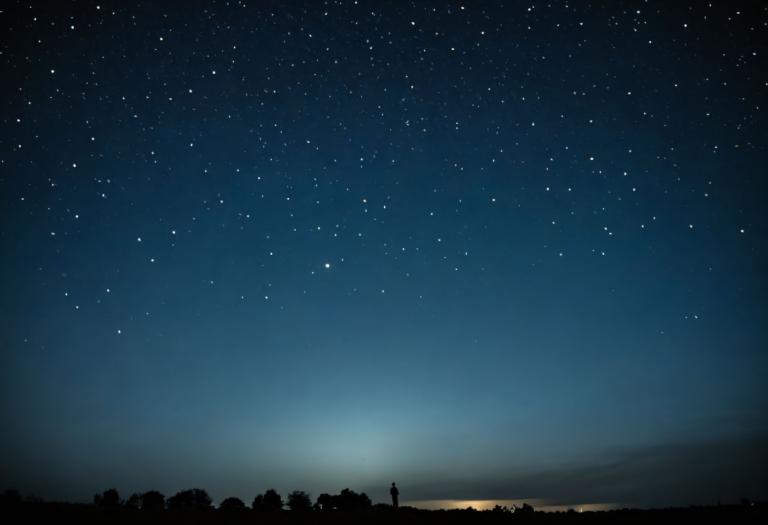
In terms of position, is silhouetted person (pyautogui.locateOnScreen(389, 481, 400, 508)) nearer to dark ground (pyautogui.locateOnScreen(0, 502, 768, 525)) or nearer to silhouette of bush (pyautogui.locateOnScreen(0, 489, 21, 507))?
dark ground (pyautogui.locateOnScreen(0, 502, 768, 525))

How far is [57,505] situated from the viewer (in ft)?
66.7

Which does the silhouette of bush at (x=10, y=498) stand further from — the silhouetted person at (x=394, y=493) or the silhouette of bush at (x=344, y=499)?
the silhouette of bush at (x=344, y=499)

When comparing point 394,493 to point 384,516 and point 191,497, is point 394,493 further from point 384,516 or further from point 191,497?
point 191,497

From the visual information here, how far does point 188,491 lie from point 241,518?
94.7 feet

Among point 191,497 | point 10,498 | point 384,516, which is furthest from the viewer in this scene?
point 191,497

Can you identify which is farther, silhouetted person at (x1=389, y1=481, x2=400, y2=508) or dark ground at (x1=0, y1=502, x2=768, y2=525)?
silhouetted person at (x1=389, y1=481, x2=400, y2=508)

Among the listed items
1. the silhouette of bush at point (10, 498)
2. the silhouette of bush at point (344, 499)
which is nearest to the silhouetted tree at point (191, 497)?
the silhouette of bush at point (344, 499)


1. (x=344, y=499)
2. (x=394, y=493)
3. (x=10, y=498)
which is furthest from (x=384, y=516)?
(x=344, y=499)

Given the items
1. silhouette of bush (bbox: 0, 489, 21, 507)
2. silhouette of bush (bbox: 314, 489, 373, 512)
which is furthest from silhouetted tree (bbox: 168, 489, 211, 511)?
silhouette of bush (bbox: 0, 489, 21, 507)

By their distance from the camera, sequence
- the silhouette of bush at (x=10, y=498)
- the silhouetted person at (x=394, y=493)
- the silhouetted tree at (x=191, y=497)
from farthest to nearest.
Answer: the silhouetted tree at (x=191, y=497) → the silhouetted person at (x=394, y=493) → the silhouette of bush at (x=10, y=498)

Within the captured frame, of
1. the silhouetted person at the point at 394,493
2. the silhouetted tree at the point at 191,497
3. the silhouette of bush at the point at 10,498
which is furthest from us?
the silhouetted tree at the point at 191,497

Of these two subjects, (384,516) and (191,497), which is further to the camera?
(191,497)

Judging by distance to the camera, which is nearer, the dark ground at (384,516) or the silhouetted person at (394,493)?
the dark ground at (384,516)

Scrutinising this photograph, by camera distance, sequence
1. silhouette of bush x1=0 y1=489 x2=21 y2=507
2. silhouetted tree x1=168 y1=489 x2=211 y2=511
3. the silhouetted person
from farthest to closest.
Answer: silhouetted tree x1=168 y1=489 x2=211 y2=511 < the silhouetted person < silhouette of bush x1=0 y1=489 x2=21 y2=507
